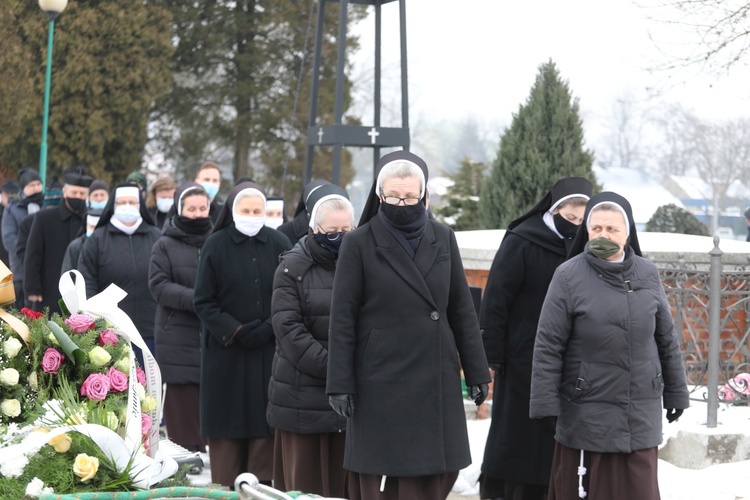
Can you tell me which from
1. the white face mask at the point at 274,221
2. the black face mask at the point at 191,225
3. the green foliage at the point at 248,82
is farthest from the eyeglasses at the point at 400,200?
the green foliage at the point at 248,82

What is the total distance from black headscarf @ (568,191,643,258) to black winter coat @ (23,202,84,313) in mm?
6083

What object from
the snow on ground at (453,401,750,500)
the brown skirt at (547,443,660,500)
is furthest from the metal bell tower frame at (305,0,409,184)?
the brown skirt at (547,443,660,500)

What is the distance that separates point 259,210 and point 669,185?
54630mm

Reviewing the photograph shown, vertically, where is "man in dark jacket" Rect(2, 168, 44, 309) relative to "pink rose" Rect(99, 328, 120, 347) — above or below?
above

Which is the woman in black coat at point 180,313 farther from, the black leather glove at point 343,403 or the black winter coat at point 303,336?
the black leather glove at point 343,403

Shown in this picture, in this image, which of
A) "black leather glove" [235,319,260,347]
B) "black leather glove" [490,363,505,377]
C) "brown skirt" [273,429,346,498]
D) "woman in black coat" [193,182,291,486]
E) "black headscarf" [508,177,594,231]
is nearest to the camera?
"brown skirt" [273,429,346,498]

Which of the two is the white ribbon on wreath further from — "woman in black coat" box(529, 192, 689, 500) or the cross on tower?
the cross on tower

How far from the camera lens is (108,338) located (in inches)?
166

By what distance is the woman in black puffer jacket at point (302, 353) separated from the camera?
19.5ft

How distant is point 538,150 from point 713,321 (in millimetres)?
5597

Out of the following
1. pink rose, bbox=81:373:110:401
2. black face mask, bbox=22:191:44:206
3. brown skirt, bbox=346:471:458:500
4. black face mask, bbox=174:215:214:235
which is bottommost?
brown skirt, bbox=346:471:458:500

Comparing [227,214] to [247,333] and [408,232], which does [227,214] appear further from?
[408,232]

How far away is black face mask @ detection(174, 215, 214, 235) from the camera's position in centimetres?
795

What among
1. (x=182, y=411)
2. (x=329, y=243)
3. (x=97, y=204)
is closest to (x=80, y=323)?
(x=329, y=243)
